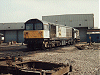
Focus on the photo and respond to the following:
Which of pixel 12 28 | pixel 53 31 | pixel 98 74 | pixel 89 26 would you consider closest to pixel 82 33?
pixel 89 26

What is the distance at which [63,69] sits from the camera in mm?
4855

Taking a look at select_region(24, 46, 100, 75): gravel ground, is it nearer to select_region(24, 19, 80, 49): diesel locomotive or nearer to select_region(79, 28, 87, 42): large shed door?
select_region(24, 19, 80, 49): diesel locomotive

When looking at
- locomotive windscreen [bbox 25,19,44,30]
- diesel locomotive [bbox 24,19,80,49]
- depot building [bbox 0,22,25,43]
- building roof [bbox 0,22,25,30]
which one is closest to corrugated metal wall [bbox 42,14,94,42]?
building roof [bbox 0,22,25,30]

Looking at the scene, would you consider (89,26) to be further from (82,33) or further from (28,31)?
(28,31)

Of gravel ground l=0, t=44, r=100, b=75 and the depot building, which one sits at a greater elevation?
the depot building

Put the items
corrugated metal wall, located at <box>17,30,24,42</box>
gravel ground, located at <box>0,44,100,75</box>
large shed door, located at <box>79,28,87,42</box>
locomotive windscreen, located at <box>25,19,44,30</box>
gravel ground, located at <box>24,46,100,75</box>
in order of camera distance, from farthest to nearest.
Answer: corrugated metal wall, located at <box>17,30,24,42</box>
large shed door, located at <box>79,28,87,42</box>
locomotive windscreen, located at <box>25,19,44,30</box>
gravel ground, located at <box>0,44,100,75</box>
gravel ground, located at <box>24,46,100,75</box>

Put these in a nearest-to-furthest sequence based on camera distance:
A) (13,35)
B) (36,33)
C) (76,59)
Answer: (76,59)
(36,33)
(13,35)

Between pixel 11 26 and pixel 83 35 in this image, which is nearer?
pixel 83 35

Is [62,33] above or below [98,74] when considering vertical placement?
above

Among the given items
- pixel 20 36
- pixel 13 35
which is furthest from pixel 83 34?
pixel 13 35

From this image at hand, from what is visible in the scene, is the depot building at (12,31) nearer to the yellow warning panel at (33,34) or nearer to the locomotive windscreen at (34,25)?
the locomotive windscreen at (34,25)

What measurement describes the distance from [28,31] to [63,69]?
12.5 m

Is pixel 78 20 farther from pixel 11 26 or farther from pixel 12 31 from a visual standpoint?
pixel 11 26

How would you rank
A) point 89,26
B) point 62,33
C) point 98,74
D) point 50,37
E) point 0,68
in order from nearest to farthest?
point 0,68
point 98,74
point 50,37
point 62,33
point 89,26
